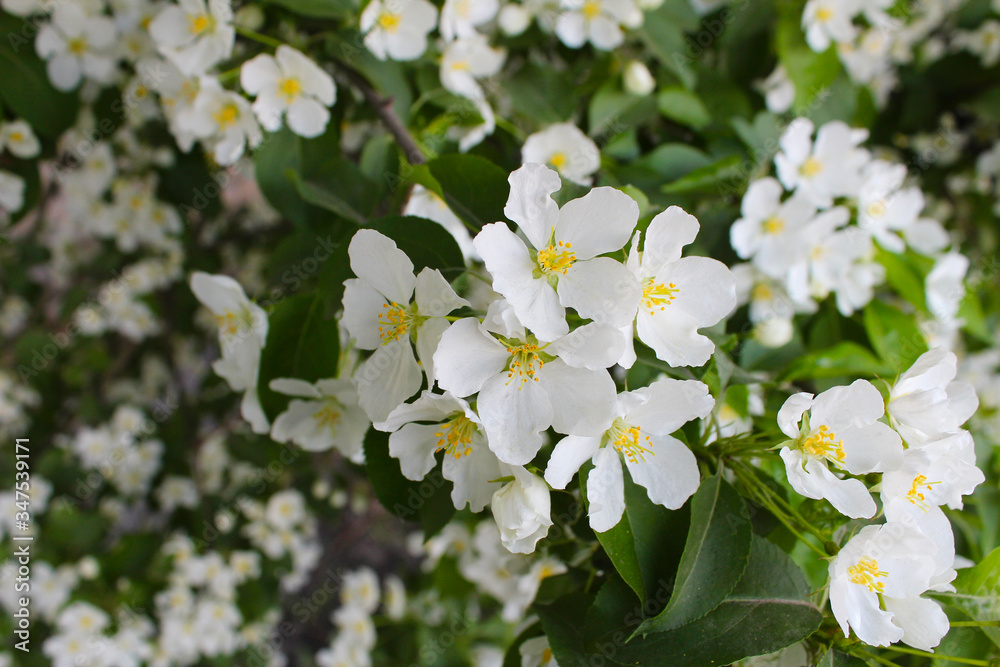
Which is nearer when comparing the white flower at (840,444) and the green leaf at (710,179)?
the white flower at (840,444)

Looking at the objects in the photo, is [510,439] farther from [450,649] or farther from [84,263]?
[84,263]

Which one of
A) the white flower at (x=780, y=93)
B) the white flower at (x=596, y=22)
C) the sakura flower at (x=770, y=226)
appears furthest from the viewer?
the white flower at (x=780, y=93)

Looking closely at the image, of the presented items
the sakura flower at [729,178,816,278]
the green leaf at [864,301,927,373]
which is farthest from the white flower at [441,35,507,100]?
the green leaf at [864,301,927,373]

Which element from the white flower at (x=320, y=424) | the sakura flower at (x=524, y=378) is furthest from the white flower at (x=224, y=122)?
the sakura flower at (x=524, y=378)

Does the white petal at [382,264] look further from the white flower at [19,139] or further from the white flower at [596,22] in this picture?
the white flower at [19,139]

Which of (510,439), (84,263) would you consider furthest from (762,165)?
(84,263)
